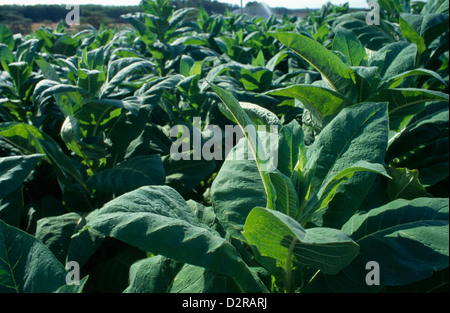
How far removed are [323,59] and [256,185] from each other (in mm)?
568

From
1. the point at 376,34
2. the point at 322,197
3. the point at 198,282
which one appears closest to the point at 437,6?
the point at 376,34

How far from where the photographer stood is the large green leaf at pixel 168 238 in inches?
35.6

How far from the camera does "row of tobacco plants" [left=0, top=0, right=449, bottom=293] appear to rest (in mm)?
936

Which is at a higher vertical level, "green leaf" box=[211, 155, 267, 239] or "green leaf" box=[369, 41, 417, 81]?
"green leaf" box=[369, 41, 417, 81]

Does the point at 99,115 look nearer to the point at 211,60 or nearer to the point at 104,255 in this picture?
the point at 104,255

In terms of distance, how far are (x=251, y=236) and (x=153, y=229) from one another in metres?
0.27

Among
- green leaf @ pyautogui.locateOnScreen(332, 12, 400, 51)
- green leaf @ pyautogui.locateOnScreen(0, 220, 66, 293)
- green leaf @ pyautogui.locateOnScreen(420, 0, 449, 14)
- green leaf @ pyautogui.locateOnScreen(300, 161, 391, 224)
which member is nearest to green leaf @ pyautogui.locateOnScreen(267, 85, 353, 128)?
green leaf @ pyautogui.locateOnScreen(300, 161, 391, 224)

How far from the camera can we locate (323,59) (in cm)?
136

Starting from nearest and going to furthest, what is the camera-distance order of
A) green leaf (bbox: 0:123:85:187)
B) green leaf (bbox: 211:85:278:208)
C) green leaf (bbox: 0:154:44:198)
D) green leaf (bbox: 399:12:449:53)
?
green leaf (bbox: 211:85:278:208) < green leaf (bbox: 0:154:44:198) < green leaf (bbox: 0:123:85:187) < green leaf (bbox: 399:12:449:53)

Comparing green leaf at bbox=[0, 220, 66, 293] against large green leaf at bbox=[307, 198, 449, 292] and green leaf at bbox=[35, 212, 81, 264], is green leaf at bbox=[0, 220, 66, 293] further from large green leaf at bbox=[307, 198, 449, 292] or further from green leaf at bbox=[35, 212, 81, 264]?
large green leaf at bbox=[307, 198, 449, 292]

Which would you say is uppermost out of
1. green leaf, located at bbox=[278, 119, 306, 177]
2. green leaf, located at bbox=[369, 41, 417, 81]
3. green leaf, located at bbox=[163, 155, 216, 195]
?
green leaf, located at bbox=[369, 41, 417, 81]

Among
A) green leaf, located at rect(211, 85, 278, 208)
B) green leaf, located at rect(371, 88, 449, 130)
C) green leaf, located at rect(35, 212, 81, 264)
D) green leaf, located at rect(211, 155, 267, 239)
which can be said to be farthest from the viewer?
green leaf, located at rect(35, 212, 81, 264)

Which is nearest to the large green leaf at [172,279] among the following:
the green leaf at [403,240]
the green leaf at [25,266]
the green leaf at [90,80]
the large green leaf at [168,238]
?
the large green leaf at [168,238]

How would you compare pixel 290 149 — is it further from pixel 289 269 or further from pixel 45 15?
pixel 45 15
